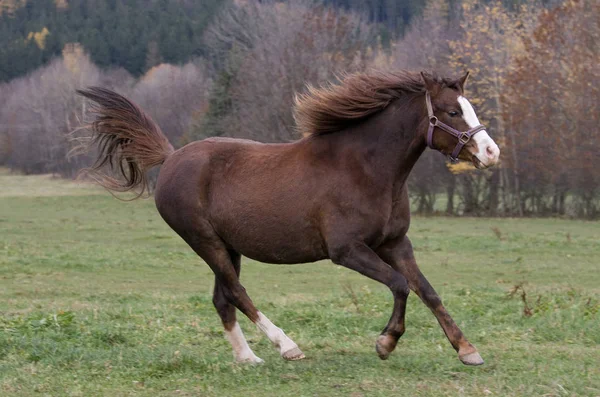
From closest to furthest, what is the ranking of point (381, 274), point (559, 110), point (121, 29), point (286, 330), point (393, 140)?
point (381, 274) → point (393, 140) → point (286, 330) → point (559, 110) → point (121, 29)

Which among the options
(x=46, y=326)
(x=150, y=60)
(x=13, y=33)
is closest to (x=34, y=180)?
(x=150, y=60)

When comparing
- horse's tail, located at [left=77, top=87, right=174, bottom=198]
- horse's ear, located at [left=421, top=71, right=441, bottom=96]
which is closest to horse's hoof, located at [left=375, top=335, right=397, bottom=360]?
horse's ear, located at [left=421, top=71, right=441, bottom=96]

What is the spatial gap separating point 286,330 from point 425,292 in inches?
99.7

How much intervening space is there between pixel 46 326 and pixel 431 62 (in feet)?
117

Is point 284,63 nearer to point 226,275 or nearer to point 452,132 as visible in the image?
point 226,275

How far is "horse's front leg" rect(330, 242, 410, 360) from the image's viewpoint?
7039mm

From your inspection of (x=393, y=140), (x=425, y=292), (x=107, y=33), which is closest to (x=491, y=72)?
(x=393, y=140)

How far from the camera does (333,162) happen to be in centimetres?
741

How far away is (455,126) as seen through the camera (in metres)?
7.12

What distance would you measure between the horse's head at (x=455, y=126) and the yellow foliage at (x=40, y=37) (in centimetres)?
11222

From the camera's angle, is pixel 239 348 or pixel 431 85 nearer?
pixel 431 85

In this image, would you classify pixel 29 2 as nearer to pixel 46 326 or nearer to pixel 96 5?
pixel 96 5

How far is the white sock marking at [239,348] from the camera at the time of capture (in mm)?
7578

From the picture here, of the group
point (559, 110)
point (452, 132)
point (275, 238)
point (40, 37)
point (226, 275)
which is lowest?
point (40, 37)
